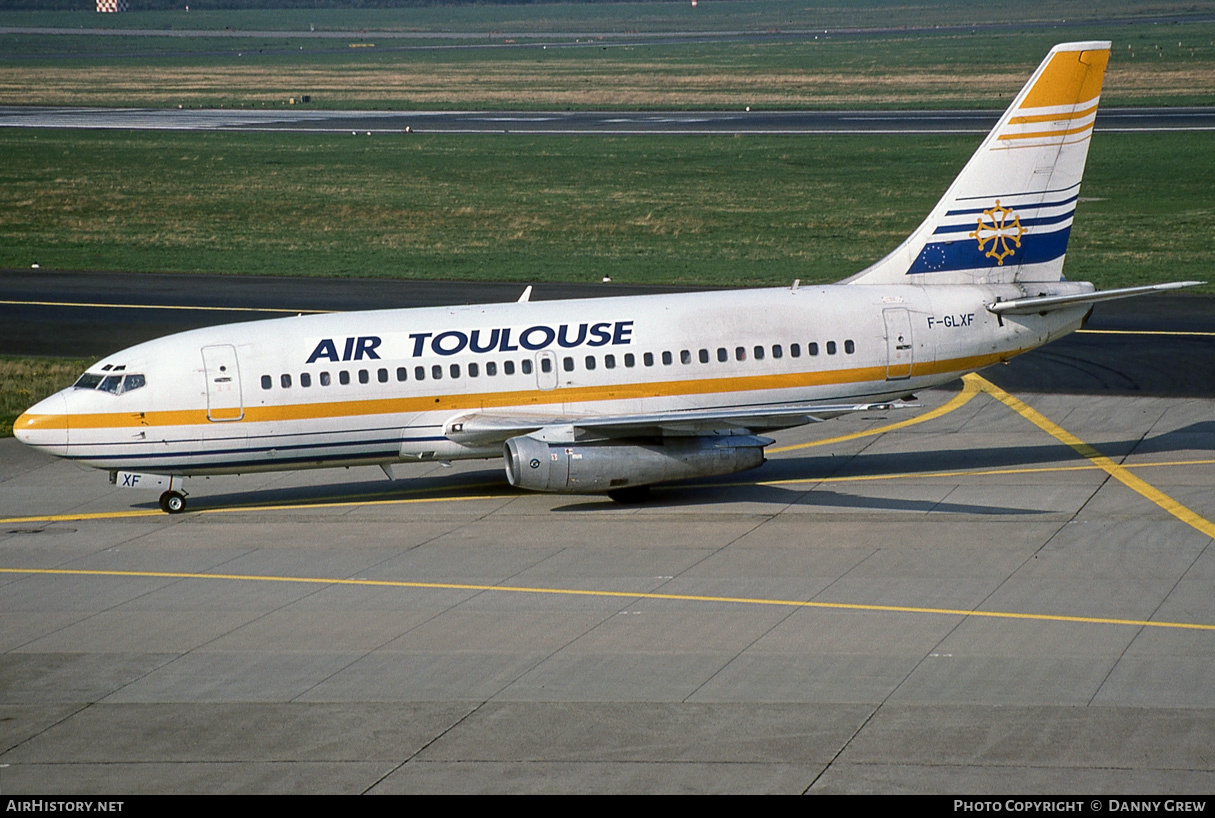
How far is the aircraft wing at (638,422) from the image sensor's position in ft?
103

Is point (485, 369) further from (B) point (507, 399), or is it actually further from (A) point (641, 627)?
(A) point (641, 627)

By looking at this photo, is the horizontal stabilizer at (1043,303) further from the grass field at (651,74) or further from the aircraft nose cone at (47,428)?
the grass field at (651,74)

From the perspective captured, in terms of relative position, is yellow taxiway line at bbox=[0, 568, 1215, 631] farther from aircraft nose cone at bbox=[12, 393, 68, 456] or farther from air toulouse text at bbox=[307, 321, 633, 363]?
air toulouse text at bbox=[307, 321, 633, 363]

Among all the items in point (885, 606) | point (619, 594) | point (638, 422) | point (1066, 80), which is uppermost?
point (1066, 80)

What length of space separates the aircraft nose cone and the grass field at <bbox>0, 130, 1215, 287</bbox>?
30.7 m

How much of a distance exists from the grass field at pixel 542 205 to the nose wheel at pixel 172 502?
29.1 metres

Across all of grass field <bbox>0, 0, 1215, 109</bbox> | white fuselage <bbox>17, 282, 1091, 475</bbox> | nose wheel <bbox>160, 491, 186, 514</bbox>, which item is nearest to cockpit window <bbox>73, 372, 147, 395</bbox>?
white fuselage <bbox>17, 282, 1091, 475</bbox>

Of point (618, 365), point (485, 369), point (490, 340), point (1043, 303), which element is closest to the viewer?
point (485, 369)

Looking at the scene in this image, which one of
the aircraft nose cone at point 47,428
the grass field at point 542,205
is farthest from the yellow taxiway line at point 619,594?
the grass field at point 542,205

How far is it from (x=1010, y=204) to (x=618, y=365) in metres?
10.3

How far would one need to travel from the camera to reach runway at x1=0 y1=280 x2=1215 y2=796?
19.3 meters

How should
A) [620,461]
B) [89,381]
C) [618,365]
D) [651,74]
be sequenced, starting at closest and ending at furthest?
[620,461] → [89,381] → [618,365] → [651,74]

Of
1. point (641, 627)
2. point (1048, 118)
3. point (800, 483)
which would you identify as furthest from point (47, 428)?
point (1048, 118)

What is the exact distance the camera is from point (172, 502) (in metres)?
33.4
